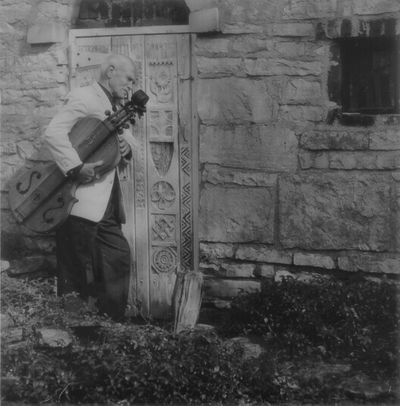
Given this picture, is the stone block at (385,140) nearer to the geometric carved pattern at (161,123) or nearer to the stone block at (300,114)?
the stone block at (300,114)

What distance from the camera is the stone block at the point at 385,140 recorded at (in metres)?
5.91

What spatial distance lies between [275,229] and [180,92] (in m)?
1.31

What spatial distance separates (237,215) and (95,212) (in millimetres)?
1103

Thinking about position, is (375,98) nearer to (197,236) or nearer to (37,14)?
(197,236)

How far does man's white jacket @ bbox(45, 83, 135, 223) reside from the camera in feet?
18.7

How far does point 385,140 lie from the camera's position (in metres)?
5.92

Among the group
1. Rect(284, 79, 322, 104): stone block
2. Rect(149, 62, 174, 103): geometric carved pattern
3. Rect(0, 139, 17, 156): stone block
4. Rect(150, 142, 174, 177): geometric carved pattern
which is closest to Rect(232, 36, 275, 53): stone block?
Rect(284, 79, 322, 104): stone block

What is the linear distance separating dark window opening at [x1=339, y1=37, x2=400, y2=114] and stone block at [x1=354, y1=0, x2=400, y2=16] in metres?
0.19

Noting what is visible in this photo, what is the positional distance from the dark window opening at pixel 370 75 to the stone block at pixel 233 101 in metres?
0.60

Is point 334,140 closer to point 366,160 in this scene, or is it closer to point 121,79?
point 366,160

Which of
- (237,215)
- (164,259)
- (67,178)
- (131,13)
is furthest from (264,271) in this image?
(131,13)

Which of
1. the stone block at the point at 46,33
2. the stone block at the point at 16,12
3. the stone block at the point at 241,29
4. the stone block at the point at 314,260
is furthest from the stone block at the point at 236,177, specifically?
the stone block at the point at 16,12

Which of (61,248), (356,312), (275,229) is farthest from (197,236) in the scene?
(356,312)

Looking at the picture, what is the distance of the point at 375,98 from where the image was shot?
19.7ft
